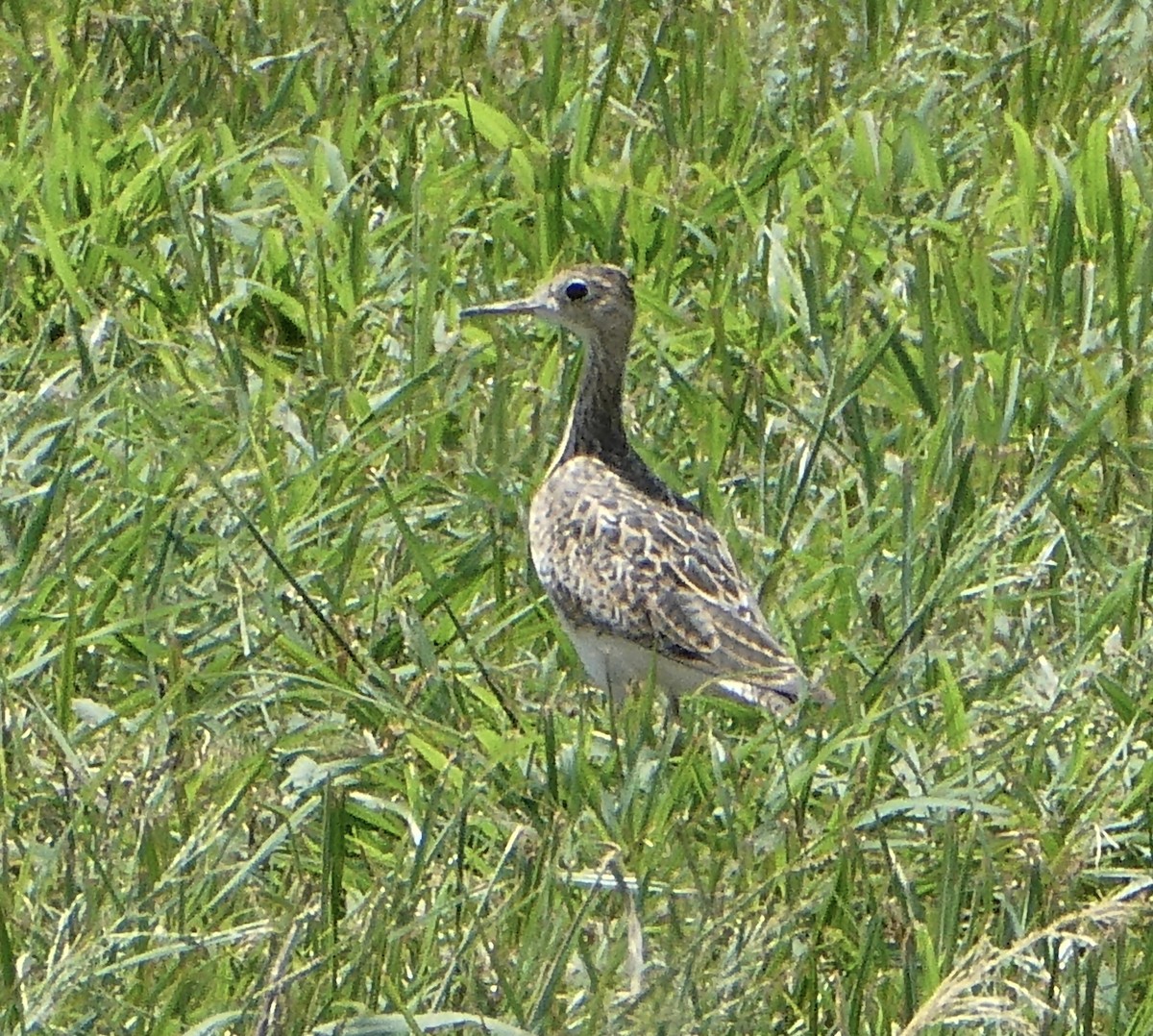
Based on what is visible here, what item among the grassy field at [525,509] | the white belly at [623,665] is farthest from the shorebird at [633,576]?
the grassy field at [525,509]

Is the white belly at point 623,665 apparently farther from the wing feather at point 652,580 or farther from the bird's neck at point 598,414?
the bird's neck at point 598,414

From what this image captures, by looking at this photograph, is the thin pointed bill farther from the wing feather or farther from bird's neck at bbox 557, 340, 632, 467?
the wing feather

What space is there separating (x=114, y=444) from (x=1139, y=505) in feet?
7.63

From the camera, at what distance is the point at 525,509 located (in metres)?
6.41

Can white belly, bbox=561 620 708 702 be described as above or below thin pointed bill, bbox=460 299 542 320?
below

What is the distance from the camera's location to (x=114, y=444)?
660cm

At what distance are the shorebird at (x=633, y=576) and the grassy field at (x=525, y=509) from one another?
11 centimetres

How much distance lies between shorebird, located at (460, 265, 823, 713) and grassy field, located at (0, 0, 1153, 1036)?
110mm

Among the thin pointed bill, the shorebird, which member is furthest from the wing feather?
the thin pointed bill

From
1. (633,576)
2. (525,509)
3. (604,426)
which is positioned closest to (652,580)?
(633,576)

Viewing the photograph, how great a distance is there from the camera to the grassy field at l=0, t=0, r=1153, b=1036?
4.44 metres

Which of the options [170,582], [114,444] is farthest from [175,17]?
[170,582]

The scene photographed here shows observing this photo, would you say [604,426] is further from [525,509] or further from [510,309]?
[510,309]

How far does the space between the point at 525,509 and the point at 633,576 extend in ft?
1.76
